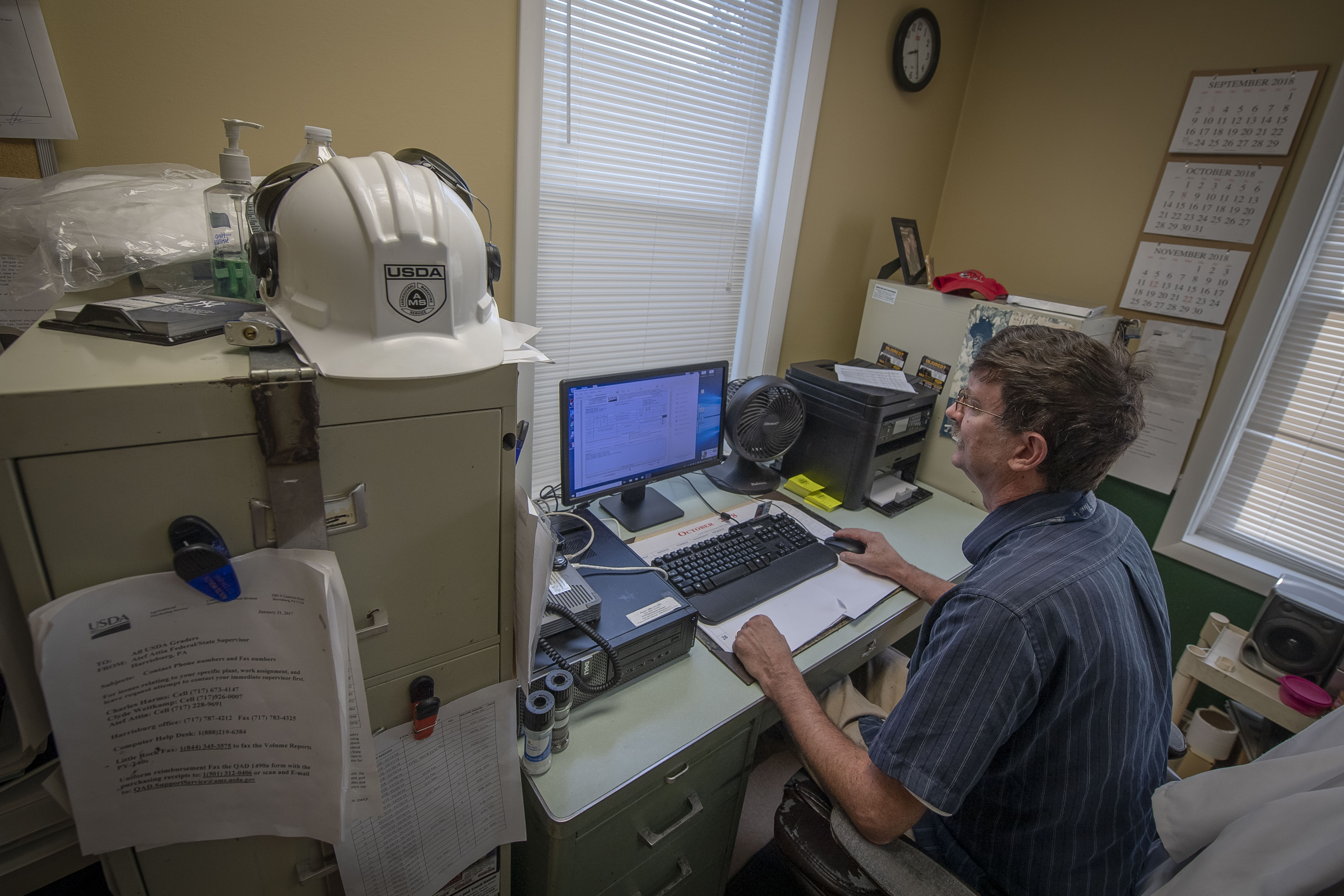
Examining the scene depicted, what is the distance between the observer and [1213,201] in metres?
1.85

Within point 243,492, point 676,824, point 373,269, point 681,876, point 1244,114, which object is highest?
point 1244,114

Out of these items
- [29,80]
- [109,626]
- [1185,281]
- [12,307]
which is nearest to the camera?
[109,626]

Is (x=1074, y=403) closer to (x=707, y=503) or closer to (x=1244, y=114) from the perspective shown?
(x=707, y=503)

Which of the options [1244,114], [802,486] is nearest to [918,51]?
[1244,114]

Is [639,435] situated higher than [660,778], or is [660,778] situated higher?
[639,435]

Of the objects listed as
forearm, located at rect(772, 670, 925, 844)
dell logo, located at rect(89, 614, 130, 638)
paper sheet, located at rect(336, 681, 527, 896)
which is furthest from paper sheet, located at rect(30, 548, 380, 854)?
forearm, located at rect(772, 670, 925, 844)

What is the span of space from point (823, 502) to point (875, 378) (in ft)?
1.44

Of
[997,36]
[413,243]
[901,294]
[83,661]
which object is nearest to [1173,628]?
[901,294]

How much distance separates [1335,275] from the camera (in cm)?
174

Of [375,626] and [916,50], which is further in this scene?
[916,50]

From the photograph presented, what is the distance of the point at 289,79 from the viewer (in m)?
1.10

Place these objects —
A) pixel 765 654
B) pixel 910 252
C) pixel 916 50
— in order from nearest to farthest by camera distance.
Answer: pixel 765 654 < pixel 916 50 < pixel 910 252

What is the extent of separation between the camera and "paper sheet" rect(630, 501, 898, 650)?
1257 mm

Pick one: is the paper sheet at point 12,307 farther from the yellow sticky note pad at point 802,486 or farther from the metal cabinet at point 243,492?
the yellow sticky note pad at point 802,486
